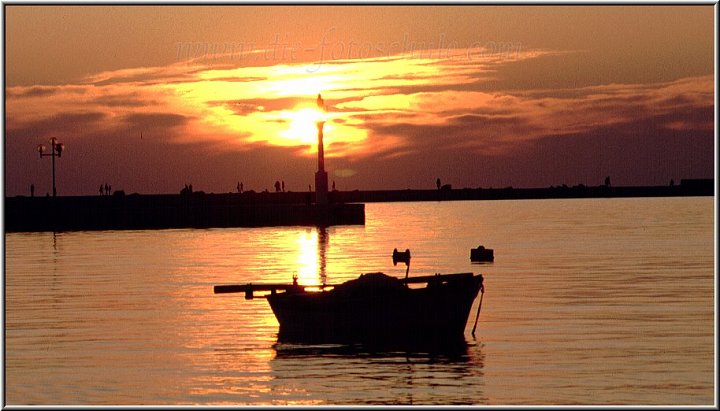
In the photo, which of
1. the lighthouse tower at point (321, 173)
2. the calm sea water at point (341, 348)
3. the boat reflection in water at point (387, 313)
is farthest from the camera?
the lighthouse tower at point (321, 173)

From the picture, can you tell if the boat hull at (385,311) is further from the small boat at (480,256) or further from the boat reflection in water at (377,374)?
the small boat at (480,256)

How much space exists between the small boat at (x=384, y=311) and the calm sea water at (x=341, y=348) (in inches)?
30.2

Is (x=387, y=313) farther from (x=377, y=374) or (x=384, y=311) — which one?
(x=377, y=374)

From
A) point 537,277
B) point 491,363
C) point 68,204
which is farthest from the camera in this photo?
point 68,204

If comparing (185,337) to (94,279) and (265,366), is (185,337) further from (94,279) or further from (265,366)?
(94,279)

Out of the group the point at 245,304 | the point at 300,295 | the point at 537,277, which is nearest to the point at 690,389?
the point at 300,295

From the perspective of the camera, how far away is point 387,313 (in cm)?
3309

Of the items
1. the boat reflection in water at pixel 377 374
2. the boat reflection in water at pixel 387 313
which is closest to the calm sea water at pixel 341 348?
the boat reflection in water at pixel 377 374

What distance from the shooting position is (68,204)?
131 metres

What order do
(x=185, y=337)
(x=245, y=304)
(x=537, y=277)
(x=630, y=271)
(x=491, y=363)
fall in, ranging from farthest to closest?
(x=630, y=271) < (x=537, y=277) < (x=245, y=304) < (x=185, y=337) < (x=491, y=363)

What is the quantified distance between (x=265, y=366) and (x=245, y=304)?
16.5 metres

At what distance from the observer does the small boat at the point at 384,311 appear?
33062 millimetres

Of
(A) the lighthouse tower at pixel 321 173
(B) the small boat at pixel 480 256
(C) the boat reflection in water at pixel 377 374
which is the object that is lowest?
(C) the boat reflection in water at pixel 377 374

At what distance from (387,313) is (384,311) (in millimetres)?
102
